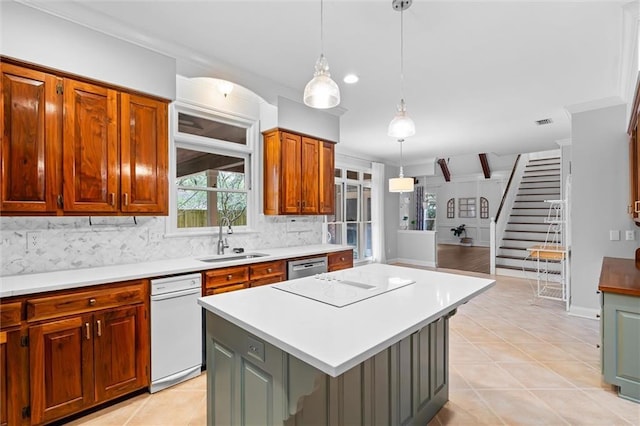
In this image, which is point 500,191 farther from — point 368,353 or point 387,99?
point 368,353

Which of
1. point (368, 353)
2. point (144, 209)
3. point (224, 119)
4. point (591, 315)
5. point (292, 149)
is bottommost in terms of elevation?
point (591, 315)

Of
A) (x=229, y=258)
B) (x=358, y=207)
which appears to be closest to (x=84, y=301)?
(x=229, y=258)

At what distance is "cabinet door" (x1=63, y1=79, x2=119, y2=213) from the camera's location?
2178mm

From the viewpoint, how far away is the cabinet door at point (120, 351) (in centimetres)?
211

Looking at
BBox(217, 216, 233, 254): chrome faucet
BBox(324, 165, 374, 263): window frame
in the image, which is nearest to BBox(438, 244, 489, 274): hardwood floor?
BBox(324, 165, 374, 263): window frame

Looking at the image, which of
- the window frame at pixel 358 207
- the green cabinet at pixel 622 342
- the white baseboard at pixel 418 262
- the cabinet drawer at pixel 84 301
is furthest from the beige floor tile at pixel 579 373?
the white baseboard at pixel 418 262

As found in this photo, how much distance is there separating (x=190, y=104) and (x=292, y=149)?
1182 mm

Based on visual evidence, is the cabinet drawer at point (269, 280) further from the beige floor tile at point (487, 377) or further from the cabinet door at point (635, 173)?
the cabinet door at point (635, 173)

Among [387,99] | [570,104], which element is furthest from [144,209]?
[570,104]

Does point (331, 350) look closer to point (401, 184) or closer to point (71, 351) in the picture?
point (71, 351)

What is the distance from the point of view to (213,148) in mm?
3514

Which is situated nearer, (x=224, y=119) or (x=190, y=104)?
(x=190, y=104)

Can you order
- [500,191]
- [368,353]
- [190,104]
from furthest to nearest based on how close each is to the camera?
1. [500,191]
2. [190,104]
3. [368,353]

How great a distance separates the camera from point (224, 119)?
11.7 ft
